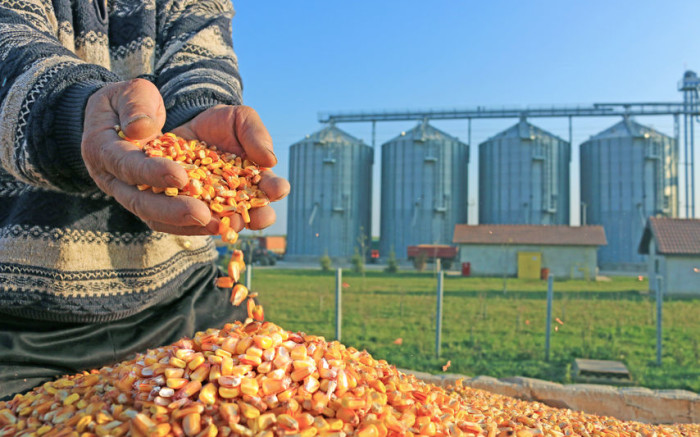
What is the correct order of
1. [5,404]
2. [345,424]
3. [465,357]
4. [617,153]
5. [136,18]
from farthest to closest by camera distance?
[617,153] < [465,357] < [136,18] < [5,404] < [345,424]

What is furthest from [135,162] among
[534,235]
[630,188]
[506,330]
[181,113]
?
[630,188]

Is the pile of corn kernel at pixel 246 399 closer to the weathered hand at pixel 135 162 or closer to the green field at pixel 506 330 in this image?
the weathered hand at pixel 135 162

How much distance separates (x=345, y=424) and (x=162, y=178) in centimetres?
67

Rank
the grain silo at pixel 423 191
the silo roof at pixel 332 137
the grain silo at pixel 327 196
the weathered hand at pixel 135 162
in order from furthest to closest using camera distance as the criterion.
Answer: the silo roof at pixel 332 137, the grain silo at pixel 327 196, the grain silo at pixel 423 191, the weathered hand at pixel 135 162

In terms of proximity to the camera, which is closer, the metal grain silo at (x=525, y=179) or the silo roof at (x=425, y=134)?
the metal grain silo at (x=525, y=179)

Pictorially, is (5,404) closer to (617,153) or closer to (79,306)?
(79,306)

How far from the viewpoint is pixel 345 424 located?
104cm

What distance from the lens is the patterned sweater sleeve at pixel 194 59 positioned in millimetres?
1603

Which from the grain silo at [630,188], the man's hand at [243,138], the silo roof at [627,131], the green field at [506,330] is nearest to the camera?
the man's hand at [243,138]

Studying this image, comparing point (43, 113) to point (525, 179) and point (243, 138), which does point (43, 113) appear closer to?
point (243, 138)

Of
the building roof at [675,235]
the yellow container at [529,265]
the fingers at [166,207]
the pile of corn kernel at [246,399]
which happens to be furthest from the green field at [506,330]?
the yellow container at [529,265]

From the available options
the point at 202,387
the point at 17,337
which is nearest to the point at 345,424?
the point at 202,387

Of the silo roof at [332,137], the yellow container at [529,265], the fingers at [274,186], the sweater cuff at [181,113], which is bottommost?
the yellow container at [529,265]

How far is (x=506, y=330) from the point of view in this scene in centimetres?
726
